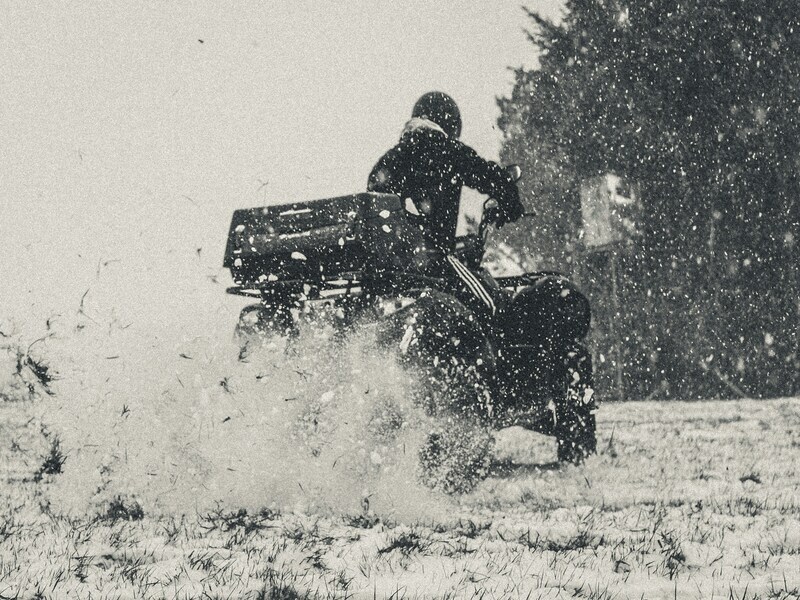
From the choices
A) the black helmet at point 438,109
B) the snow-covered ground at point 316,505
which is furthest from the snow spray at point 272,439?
the black helmet at point 438,109

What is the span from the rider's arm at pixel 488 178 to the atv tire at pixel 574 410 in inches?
54.1

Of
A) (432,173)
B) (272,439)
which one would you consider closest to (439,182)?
(432,173)

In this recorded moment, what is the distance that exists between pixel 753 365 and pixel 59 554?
13.1 metres

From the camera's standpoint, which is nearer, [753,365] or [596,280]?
[753,365]

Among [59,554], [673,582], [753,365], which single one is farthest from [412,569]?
[753,365]

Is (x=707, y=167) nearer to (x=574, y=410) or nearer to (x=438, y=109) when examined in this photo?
(x=574, y=410)

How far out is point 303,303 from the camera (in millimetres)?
4691

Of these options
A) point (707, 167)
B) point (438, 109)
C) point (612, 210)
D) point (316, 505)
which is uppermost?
point (707, 167)

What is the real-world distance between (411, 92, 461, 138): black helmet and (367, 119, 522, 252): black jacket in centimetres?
30

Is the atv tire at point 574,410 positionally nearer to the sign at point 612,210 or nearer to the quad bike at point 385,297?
the quad bike at point 385,297

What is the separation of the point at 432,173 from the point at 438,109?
513 millimetres

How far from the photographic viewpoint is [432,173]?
5.27m

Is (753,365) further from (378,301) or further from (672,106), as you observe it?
(378,301)

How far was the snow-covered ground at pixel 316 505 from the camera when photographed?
9.27 ft
